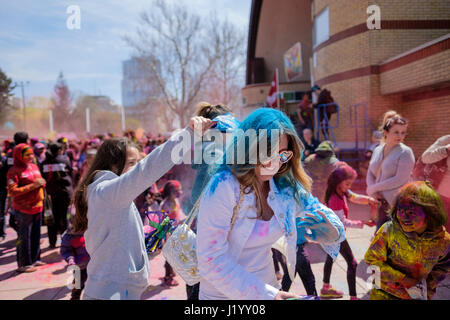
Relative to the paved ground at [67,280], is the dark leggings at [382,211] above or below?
above

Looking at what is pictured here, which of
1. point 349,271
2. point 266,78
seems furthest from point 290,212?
point 266,78

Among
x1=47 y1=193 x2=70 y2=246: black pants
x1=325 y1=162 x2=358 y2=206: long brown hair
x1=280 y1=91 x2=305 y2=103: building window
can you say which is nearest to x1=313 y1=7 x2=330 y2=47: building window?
x1=280 y1=91 x2=305 y2=103: building window

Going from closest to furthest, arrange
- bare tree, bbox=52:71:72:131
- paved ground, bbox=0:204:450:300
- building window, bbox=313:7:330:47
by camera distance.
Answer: paved ground, bbox=0:204:450:300, building window, bbox=313:7:330:47, bare tree, bbox=52:71:72:131

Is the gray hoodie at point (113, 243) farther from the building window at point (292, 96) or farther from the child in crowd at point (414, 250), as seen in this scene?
the building window at point (292, 96)

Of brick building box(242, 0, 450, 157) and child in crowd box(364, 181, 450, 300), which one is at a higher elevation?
brick building box(242, 0, 450, 157)

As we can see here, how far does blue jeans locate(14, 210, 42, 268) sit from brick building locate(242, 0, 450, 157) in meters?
8.26

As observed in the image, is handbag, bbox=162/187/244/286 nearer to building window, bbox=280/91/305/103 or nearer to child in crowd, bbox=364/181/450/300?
child in crowd, bbox=364/181/450/300

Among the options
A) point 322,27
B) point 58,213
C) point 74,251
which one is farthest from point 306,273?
point 322,27

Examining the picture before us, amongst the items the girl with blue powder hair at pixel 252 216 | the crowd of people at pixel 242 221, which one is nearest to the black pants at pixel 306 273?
the crowd of people at pixel 242 221

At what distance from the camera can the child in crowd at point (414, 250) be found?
1.94 m

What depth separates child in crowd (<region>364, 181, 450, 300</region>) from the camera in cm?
194

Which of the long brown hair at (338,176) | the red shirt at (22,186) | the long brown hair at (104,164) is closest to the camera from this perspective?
the long brown hair at (104,164)

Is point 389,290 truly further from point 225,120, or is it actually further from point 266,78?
point 266,78

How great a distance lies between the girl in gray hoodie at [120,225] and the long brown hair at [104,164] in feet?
0.18
